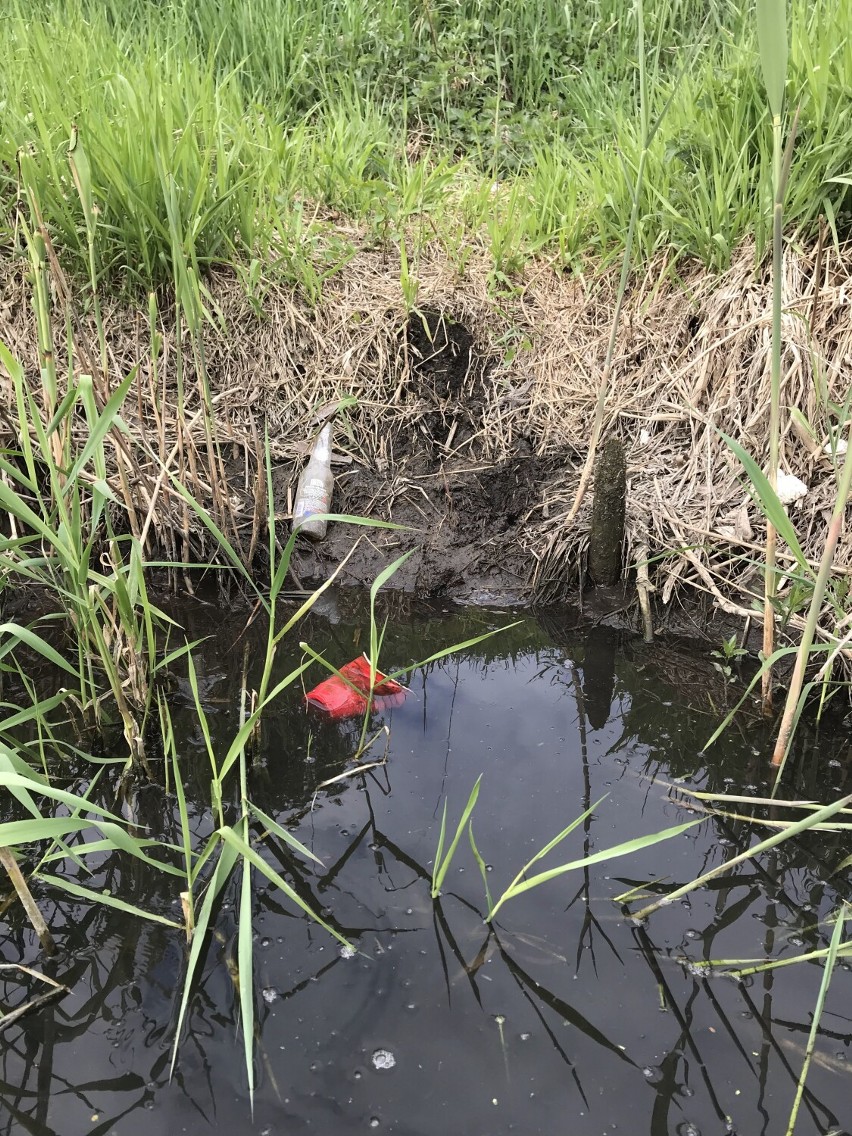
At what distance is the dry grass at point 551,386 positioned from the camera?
2.46 metres

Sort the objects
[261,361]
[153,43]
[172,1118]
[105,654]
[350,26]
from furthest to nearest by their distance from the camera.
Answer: [350,26] < [153,43] < [261,361] < [105,654] < [172,1118]

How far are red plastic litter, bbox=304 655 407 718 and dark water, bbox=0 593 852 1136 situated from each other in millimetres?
67

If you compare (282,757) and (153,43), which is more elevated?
(153,43)

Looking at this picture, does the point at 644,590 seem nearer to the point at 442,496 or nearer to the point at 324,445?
the point at 442,496

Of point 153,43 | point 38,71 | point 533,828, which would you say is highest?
point 153,43

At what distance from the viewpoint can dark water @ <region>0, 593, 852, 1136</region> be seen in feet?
4.16

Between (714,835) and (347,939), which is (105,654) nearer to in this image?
(347,939)

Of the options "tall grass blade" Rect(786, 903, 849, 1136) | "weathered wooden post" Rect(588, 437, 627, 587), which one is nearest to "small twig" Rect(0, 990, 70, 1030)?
"tall grass blade" Rect(786, 903, 849, 1136)

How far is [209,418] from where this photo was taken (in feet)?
7.59

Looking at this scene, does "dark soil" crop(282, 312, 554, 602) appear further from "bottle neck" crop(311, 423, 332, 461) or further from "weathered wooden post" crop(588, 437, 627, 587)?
"weathered wooden post" crop(588, 437, 627, 587)

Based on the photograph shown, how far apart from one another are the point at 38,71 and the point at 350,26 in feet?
5.85

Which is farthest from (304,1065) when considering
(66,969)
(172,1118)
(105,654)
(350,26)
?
(350,26)

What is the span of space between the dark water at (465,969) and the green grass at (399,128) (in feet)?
4.82

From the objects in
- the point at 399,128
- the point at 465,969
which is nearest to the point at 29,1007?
the point at 465,969
